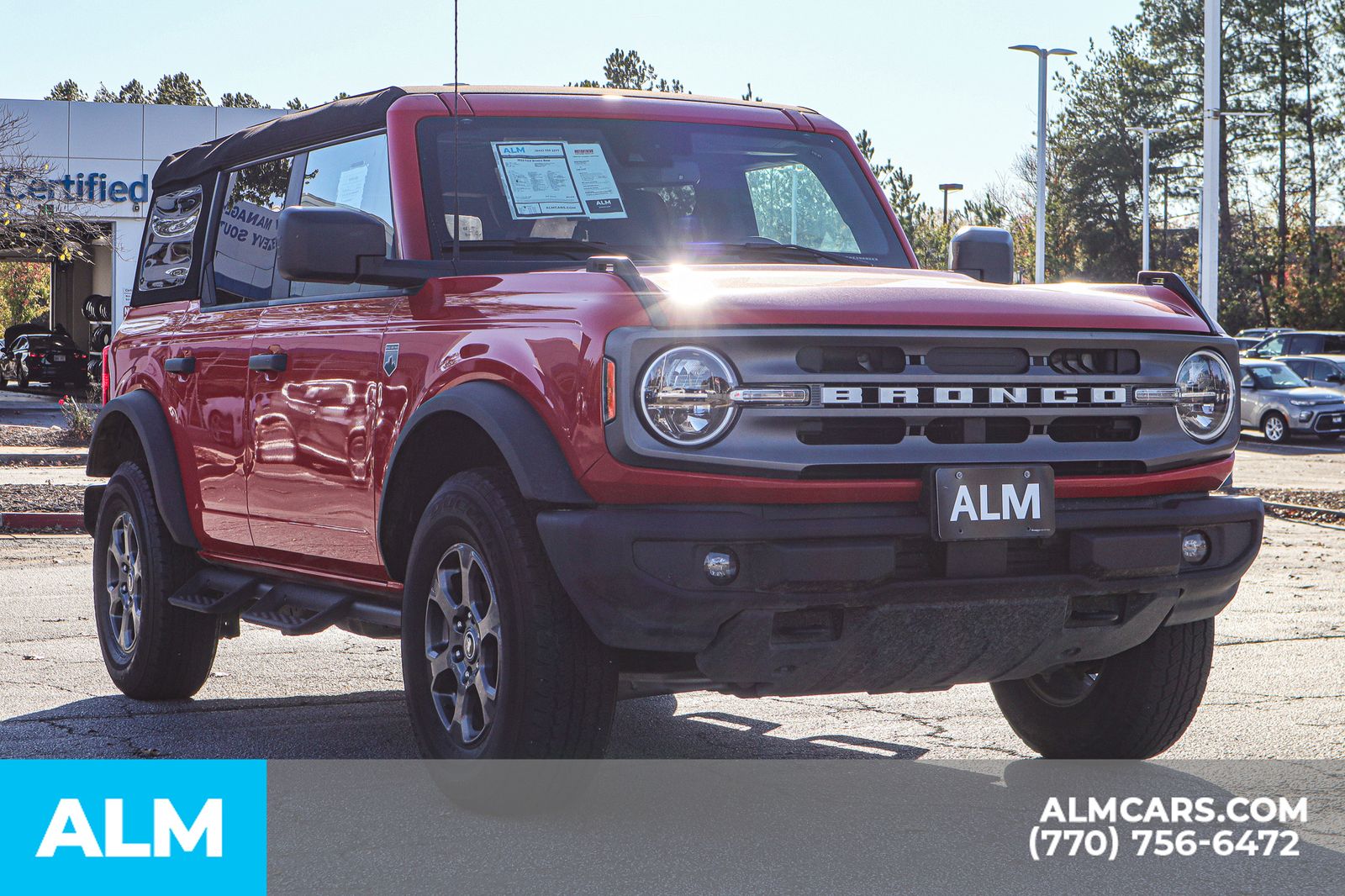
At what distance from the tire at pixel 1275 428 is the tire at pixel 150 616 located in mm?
26573

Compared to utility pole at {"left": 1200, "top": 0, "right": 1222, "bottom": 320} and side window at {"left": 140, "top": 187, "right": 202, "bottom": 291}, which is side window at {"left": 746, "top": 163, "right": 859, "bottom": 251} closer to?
side window at {"left": 140, "top": 187, "right": 202, "bottom": 291}

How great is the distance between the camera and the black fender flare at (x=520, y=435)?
4.18 meters

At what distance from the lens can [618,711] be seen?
6551mm

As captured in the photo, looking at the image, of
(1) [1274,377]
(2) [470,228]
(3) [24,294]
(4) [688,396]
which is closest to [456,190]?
(2) [470,228]

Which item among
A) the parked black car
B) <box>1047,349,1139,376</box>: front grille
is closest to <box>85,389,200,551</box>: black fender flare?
<box>1047,349,1139,376</box>: front grille

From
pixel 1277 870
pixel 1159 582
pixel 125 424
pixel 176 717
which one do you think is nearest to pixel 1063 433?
pixel 1159 582

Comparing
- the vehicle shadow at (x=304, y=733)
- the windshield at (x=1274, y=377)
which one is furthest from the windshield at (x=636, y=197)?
the windshield at (x=1274, y=377)

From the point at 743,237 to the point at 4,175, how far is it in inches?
709

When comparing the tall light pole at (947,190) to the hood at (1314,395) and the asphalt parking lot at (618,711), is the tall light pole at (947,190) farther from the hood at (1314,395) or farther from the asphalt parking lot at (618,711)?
the asphalt parking lot at (618,711)

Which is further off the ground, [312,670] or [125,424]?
[125,424]

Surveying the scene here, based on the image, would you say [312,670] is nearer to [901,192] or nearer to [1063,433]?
[1063,433]

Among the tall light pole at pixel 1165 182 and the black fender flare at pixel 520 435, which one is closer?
the black fender flare at pixel 520 435

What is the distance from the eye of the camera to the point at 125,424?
6984 millimetres

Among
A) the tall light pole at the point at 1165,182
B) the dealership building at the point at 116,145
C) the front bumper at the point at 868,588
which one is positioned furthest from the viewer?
the tall light pole at the point at 1165,182
